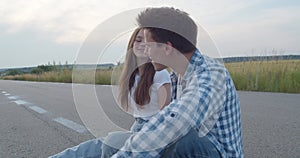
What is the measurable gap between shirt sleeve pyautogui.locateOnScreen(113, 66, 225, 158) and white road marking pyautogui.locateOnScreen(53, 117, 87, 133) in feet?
8.05

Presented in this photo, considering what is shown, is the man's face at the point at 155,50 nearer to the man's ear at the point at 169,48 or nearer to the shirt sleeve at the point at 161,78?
the man's ear at the point at 169,48

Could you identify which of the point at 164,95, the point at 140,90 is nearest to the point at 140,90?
the point at 140,90

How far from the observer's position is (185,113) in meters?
1.04

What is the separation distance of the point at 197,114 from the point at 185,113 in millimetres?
39

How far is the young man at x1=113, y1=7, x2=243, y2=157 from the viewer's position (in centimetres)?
106

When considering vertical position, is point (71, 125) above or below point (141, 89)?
below

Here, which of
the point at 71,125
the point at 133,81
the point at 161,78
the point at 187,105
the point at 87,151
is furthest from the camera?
the point at 71,125

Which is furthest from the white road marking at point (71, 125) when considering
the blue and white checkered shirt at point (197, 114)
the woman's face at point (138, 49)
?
the blue and white checkered shirt at point (197, 114)

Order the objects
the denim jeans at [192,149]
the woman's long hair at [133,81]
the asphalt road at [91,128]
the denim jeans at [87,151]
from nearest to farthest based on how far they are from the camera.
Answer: the denim jeans at [192,149], the asphalt road at [91,128], the woman's long hair at [133,81], the denim jeans at [87,151]

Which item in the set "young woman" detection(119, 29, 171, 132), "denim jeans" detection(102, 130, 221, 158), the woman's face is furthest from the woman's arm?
"denim jeans" detection(102, 130, 221, 158)

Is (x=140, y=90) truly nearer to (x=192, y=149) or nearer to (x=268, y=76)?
(x=192, y=149)

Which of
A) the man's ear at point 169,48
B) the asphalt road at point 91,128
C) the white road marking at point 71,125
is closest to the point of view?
the man's ear at point 169,48

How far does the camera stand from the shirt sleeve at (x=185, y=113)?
1.04 m

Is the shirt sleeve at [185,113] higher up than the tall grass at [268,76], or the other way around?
the shirt sleeve at [185,113]
